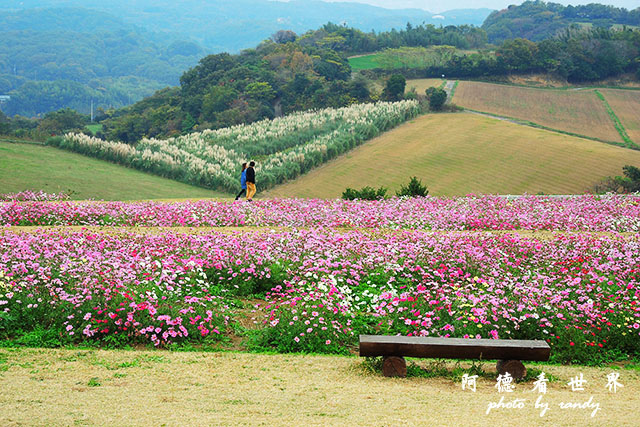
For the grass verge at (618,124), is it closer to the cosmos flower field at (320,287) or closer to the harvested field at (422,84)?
the harvested field at (422,84)

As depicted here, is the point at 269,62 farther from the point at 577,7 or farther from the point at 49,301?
the point at 577,7

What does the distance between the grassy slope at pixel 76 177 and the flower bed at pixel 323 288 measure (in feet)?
55.0

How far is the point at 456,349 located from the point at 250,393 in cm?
243

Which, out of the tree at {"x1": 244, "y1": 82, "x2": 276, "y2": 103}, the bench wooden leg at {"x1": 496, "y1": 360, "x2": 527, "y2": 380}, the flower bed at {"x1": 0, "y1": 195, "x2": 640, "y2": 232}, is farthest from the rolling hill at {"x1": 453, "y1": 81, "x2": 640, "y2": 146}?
the bench wooden leg at {"x1": 496, "y1": 360, "x2": 527, "y2": 380}

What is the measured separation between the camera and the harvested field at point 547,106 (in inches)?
2598

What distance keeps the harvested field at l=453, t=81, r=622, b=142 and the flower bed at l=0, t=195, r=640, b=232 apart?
47.0 meters

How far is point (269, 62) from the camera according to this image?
111875 mm

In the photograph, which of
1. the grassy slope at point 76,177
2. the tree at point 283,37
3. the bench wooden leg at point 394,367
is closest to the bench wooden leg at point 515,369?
the bench wooden leg at point 394,367

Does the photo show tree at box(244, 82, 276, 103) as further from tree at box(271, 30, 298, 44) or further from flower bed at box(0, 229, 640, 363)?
flower bed at box(0, 229, 640, 363)

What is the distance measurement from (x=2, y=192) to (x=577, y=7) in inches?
7934

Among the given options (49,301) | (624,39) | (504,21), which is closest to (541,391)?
(49,301)

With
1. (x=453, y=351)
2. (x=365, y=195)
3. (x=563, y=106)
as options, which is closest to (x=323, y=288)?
(x=453, y=351)

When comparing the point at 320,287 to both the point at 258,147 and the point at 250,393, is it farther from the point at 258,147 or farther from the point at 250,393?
the point at 258,147

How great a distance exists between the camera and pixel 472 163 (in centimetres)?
4800
